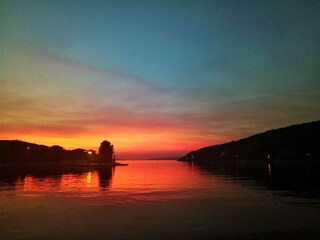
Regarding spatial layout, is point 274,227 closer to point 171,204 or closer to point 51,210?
point 171,204

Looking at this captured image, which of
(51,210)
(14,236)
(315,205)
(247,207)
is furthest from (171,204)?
(14,236)

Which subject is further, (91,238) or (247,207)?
(247,207)

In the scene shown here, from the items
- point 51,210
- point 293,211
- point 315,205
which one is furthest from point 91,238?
point 315,205

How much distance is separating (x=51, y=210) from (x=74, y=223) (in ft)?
31.0

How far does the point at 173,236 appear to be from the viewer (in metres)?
27.1

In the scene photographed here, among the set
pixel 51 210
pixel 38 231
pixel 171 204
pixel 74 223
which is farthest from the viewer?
pixel 171 204

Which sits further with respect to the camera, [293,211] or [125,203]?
[125,203]

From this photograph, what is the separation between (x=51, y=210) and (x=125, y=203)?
1065 centimetres

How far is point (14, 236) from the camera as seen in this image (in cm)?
2766

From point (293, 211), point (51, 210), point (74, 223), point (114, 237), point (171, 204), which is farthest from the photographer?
point (171, 204)

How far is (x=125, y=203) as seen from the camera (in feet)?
156

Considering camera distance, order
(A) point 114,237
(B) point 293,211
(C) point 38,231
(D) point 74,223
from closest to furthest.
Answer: (A) point 114,237
(C) point 38,231
(D) point 74,223
(B) point 293,211

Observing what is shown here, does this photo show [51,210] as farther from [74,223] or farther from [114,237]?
[114,237]

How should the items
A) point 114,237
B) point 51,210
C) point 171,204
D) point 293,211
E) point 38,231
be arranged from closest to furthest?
point 114,237
point 38,231
point 293,211
point 51,210
point 171,204
